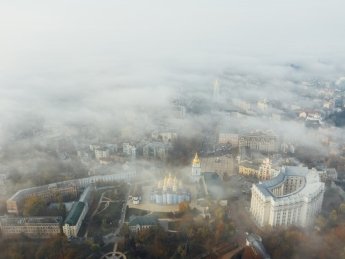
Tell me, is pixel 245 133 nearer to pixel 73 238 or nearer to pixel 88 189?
pixel 88 189

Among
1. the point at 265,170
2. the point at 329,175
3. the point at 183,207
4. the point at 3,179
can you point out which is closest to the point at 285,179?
the point at 265,170

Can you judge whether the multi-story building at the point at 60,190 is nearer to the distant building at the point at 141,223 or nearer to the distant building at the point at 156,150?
the distant building at the point at 156,150

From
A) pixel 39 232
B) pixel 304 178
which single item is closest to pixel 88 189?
pixel 39 232

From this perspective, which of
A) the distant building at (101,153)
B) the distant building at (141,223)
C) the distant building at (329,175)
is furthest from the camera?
the distant building at (101,153)

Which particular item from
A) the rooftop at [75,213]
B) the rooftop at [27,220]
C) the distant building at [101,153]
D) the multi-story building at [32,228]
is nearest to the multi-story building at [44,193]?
the rooftop at [27,220]

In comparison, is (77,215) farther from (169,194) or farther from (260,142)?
(260,142)
